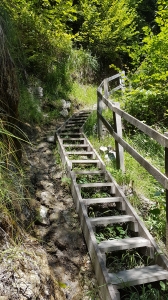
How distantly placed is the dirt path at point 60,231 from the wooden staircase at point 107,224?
0.41 ft

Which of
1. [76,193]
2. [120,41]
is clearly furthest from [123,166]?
[120,41]

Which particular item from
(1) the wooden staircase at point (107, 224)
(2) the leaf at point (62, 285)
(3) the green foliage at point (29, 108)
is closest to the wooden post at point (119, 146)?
(1) the wooden staircase at point (107, 224)

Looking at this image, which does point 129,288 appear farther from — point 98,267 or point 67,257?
point 67,257

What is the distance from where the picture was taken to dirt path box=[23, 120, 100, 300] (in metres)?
2.63

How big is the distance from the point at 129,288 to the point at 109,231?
892 millimetres

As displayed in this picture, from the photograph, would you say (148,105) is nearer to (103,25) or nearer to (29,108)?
(29,108)

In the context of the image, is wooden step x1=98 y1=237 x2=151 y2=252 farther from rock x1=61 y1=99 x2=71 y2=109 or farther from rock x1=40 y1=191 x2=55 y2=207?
rock x1=61 y1=99 x2=71 y2=109

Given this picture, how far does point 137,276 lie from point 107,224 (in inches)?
37.1

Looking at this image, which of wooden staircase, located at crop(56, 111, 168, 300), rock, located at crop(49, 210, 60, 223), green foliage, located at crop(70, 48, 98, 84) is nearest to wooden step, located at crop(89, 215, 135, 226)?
wooden staircase, located at crop(56, 111, 168, 300)

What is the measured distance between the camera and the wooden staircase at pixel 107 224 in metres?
2.39

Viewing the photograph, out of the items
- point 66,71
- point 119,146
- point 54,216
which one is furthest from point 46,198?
point 66,71

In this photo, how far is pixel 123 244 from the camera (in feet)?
9.15

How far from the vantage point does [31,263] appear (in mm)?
2127

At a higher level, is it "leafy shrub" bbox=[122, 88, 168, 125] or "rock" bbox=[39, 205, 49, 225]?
"leafy shrub" bbox=[122, 88, 168, 125]
